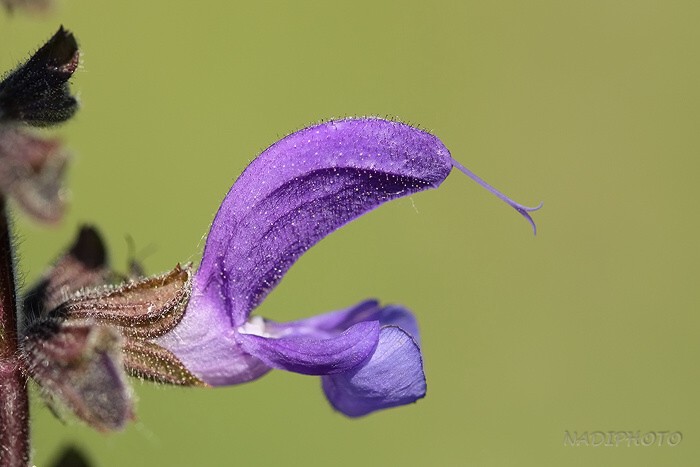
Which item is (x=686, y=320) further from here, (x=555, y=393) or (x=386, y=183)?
(x=386, y=183)

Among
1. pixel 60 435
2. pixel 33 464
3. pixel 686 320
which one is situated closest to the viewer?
pixel 33 464

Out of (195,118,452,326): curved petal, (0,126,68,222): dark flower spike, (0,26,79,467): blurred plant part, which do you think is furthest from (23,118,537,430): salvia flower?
(0,126,68,222): dark flower spike

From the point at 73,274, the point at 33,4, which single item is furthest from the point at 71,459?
the point at 33,4

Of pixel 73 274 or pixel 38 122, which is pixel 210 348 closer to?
pixel 73 274

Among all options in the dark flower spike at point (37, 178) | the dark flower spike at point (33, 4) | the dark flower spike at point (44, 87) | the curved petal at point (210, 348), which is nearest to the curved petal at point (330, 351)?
the curved petal at point (210, 348)

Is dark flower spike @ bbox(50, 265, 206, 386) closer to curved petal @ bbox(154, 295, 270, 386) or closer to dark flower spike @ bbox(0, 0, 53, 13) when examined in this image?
curved petal @ bbox(154, 295, 270, 386)

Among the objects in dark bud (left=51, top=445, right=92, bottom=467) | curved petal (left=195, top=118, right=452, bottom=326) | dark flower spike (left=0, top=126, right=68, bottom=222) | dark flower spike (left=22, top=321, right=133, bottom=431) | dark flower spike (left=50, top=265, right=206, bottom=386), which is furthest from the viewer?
dark bud (left=51, top=445, right=92, bottom=467)

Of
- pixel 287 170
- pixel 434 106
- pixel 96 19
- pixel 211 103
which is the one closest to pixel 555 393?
pixel 434 106
